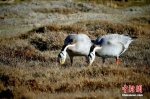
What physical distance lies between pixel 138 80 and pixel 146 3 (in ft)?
46.9

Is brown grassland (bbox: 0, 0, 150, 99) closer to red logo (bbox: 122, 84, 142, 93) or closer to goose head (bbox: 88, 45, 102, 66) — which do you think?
red logo (bbox: 122, 84, 142, 93)

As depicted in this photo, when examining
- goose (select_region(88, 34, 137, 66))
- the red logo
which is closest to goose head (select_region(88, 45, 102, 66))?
goose (select_region(88, 34, 137, 66))

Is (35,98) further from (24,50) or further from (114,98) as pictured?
(24,50)

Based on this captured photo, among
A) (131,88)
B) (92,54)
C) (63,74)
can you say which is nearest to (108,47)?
(92,54)

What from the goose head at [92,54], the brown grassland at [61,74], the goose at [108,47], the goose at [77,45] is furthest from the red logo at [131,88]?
the goose at [77,45]

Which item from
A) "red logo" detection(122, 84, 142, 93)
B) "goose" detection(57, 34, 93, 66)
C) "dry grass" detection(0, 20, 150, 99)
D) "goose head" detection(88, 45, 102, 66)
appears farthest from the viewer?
"goose" detection(57, 34, 93, 66)

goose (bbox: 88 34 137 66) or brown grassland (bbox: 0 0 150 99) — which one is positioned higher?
goose (bbox: 88 34 137 66)

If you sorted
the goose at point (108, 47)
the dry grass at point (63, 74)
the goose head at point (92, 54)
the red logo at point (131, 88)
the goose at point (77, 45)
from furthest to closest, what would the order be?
the goose at point (77, 45), the goose at point (108, 47), the goose head at point (92, 54), the dry grass at point (63, 74), the red logo at point (131, 88)

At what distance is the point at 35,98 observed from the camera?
696 cm

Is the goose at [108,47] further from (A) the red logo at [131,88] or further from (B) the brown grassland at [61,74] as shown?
(A) the red logo at [131,88]

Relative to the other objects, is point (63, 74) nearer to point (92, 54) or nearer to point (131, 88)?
point (92, 54)

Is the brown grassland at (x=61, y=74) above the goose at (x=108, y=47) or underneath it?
underneath

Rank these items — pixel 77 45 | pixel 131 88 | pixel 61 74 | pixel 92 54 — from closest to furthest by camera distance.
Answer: pixel 131 88 → pixel 92 54 → pixel 61 74 → pixel 77 45

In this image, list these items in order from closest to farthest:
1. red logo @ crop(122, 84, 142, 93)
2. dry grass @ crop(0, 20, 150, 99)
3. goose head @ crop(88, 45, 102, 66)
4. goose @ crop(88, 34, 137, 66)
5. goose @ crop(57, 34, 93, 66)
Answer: red logo @ crop(122, 84, 142, 93)
dry grass @ crop(0, 20, 150, 99)
goose head @ crop(88, 45, 102, 66)
goose @ crop(88, 34, 137, 66)
goose @ crop(57, 34, 93, 66)
